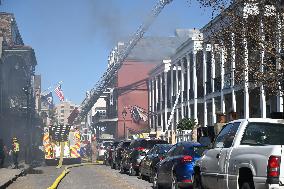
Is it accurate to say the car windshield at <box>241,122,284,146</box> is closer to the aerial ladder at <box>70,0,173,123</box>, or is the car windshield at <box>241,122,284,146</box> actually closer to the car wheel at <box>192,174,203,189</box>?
the car wheel at <box>192,174,203,189</box>

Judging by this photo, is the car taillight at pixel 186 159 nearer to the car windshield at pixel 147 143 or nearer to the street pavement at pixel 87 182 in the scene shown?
the street pavement at pixel 87 182

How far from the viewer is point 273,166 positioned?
25.8 ft

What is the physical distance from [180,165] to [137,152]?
9.26 meters

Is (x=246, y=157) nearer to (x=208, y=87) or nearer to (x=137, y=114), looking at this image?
(x=208, y=87)

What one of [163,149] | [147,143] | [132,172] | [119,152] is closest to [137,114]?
[119,152]

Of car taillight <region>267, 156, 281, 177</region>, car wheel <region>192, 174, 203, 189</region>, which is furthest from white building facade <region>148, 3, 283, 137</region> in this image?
car taillight <region>267, 156, 281, 177</region>

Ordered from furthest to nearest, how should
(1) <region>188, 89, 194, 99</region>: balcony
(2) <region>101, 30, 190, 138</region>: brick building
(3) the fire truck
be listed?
(2) <region>101, 30, 190, 138</region>: brick building, (1) <region>188, 89, 194, 99</region>: balcony, (3) the fire truck

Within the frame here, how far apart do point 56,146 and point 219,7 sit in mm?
22925

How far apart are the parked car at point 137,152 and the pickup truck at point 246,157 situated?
473 inches

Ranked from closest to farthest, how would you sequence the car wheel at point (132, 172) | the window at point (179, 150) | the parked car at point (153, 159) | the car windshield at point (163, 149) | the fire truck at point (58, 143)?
1. the window at point (179, 150)
2. the parked car at point (153, 159)
3. the car windshield at point (163, 149)
4. the car wheel at point (132, 172)
5. the fire truck at point (58, 143)

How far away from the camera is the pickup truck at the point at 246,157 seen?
7887 mm

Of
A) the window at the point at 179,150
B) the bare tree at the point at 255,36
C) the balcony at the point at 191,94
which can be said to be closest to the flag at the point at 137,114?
the balcony at the point at 191,94

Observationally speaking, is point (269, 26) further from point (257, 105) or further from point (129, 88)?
point (129, 88)

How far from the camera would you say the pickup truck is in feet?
25.9
